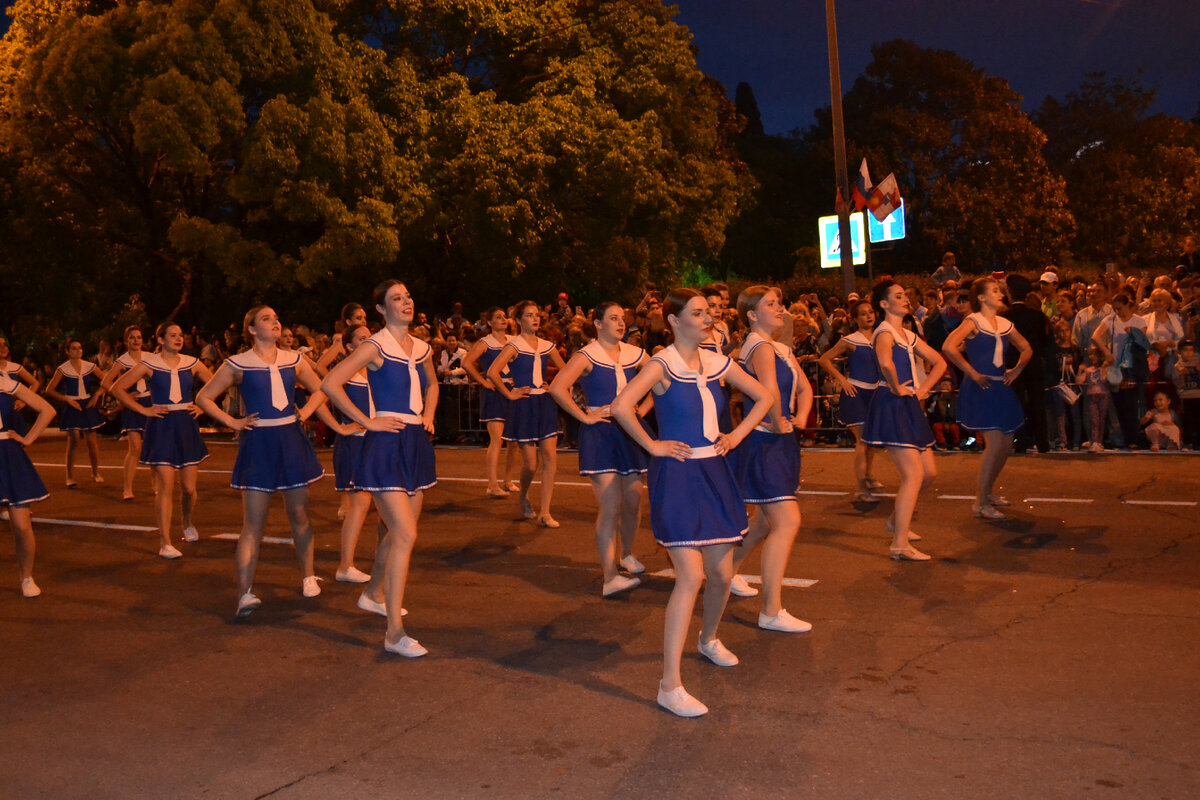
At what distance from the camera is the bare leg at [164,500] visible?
1037 centimetres

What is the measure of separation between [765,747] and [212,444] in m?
17.3

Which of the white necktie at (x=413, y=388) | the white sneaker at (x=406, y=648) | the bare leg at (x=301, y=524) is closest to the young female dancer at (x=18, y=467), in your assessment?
the bare leg at (x=301, y=524)

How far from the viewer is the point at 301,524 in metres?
8.29

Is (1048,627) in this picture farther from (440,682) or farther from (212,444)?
(212,444)

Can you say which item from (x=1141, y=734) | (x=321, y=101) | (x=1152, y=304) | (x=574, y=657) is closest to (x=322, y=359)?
(x=574, y=657)

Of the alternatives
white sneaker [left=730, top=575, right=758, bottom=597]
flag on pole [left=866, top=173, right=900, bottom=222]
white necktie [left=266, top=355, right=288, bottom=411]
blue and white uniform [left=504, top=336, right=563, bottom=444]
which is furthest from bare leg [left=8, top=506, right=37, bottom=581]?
flag on pole [left=866, top=173, right=900, bottom=222]

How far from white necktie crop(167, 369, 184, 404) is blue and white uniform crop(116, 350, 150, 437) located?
34 cm

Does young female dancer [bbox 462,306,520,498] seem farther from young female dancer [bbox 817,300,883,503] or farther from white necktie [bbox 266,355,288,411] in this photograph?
white necktie [bbox 266,355,288,411]

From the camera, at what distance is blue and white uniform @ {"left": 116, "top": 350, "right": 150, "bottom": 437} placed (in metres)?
12.4

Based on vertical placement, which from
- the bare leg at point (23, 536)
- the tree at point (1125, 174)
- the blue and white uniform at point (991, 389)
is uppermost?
the tree at point (1125, 174)

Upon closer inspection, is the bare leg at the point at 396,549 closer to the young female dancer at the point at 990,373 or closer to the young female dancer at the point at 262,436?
the young female dancer at the point at 262,436

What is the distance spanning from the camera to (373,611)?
7.82 m

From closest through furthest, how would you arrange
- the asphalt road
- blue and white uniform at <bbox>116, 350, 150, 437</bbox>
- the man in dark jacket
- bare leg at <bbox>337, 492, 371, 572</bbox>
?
the asphalt road, bare leg at <bbox>337, 492, 371, 572</bbox>, the man in dark jacket, blue and white uniform at <bbox>116, 350, 150, 437</bbox>

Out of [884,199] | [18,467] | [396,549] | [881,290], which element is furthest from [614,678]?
[884,199]
